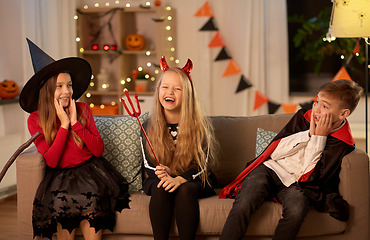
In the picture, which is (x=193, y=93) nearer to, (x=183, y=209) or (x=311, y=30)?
(x=183, y=209)

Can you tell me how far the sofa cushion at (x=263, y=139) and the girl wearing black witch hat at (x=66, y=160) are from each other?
784mm

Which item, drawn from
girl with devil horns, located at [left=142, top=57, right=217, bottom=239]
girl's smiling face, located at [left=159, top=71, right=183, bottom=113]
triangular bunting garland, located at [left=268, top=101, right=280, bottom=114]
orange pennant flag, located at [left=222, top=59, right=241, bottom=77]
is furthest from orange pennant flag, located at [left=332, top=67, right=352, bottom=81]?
girl's smiling face, located at [left=159, top=71, right=183, bottom=113]

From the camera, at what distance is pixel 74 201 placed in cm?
186

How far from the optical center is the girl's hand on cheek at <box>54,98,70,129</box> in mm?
1974

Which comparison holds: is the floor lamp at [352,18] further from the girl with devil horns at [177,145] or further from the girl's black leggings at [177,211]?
the girl's black leggings at [177,211]

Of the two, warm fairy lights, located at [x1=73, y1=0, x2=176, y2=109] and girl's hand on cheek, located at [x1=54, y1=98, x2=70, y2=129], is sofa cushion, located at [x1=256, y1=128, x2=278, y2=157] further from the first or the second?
warm fairy lights, located at [x1=73, y1=0, x2=176, y2=109]

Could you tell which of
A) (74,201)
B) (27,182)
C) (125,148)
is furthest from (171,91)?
(27,182)

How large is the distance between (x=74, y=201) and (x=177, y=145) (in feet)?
1.92

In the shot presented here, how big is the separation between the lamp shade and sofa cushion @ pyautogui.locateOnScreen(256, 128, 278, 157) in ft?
2.72

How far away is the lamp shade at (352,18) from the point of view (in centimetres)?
238

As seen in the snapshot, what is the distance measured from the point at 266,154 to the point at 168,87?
0.62 metres

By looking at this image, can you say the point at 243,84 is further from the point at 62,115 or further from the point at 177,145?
the point at 62,115

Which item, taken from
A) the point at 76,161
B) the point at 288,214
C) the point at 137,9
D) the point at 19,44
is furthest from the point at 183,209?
the point at 137,9

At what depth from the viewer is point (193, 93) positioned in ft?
6.97
